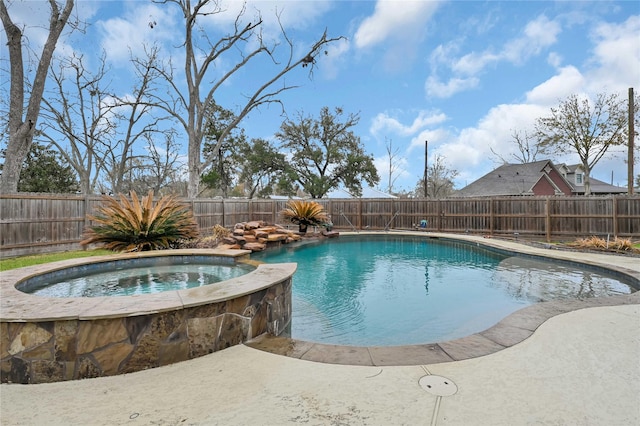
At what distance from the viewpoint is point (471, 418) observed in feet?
5.36

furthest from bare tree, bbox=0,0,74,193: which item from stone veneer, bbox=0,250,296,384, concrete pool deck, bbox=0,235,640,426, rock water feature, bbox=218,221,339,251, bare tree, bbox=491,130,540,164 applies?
bare tree, bbox=491,130,540,164

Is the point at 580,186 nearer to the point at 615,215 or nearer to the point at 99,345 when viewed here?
the point at 615,215

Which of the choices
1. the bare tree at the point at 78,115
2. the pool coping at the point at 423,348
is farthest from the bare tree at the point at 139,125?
the pool coping at the point at 423,348

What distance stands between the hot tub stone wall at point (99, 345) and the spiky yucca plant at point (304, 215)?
952 cm

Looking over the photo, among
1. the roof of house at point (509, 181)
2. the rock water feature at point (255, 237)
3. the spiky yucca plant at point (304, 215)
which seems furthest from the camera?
the roof of house at point (509, 181)

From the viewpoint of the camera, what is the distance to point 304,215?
12.0 metres

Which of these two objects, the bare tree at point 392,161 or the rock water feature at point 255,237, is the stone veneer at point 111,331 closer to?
the rock water feature at point 255,237

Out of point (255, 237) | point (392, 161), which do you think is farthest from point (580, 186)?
point (255, 237)

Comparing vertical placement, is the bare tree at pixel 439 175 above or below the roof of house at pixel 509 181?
above

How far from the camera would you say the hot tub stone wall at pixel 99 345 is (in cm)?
212

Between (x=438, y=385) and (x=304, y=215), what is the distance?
10.1 m

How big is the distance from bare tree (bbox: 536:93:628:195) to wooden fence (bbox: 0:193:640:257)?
1118cm

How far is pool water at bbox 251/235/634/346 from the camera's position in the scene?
3527 millimetres

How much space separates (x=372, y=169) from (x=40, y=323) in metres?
22.3
